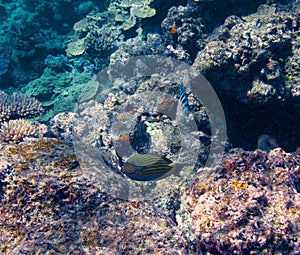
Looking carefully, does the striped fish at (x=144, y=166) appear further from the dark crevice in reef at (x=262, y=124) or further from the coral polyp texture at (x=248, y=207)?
the dark crevice in reef at (x=262, y=124)

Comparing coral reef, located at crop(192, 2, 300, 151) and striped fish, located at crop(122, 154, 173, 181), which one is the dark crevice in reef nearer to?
coral reef, located at crop(192, 2, 300, 151)

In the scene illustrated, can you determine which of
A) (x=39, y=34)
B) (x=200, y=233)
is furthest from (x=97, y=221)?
(x=39, y=34)

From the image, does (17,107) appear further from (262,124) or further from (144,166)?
(262,124)

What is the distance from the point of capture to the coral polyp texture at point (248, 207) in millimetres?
2260

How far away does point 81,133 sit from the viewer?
600cm

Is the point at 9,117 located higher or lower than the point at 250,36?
lower

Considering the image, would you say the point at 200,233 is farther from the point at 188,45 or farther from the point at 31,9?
the point at 31,9

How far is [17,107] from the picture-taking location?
6125mm

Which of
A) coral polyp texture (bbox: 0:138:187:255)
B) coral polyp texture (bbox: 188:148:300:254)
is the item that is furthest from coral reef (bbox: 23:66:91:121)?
coral polyp texture (bbox: 188:148:300:254)

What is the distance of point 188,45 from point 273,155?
415 cm

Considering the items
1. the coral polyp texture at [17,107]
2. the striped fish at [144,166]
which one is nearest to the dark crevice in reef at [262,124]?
the striped fish at [144,166]

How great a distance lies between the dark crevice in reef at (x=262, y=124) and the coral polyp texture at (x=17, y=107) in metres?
Answer: 4.77

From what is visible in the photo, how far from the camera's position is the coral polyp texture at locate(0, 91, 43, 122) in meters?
5.84

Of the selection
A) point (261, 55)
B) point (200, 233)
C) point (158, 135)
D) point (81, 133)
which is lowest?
point (81, 133)
